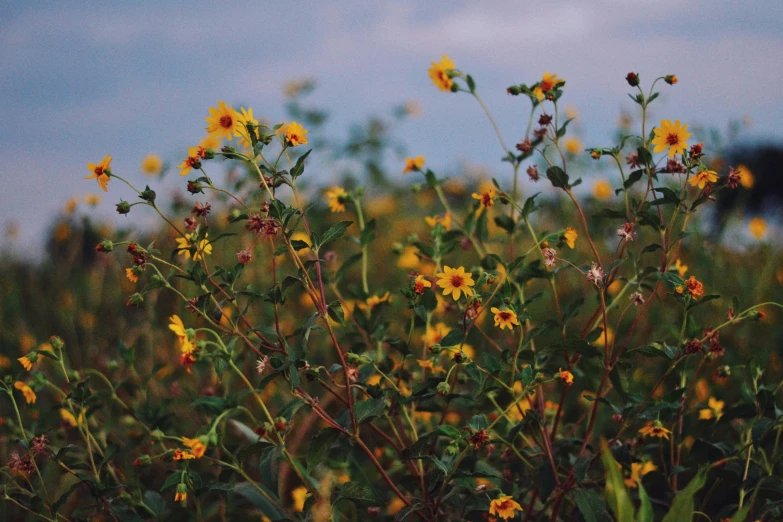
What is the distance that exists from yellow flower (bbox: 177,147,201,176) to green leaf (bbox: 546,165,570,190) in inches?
23.6

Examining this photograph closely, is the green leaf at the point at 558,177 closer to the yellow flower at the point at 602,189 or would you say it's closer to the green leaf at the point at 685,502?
the green leaf at the point at 685,502

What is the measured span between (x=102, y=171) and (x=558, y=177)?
784mm

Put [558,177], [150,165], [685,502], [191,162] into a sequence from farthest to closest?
[150,165] → [558,177] → [191,162] → [685,502]

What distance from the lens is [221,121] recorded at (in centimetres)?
121

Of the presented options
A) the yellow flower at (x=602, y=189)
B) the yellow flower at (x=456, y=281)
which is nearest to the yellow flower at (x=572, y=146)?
the yellow flower at (x=602, y=189)

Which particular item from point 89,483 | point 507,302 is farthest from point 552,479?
point 89,483

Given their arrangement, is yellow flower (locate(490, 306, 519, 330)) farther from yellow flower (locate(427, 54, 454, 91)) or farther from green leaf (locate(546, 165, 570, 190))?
yellow flower (locate(427, 54, 454, 91))

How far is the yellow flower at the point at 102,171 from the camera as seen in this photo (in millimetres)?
1240

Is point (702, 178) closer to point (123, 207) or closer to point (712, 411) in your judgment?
point (712, 411)

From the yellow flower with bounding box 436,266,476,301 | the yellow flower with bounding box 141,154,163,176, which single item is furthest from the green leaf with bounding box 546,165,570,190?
the yellow flower with bounding box 141,154,163,176

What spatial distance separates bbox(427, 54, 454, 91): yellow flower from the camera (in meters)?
1.49

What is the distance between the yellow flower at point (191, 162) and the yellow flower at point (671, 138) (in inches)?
30.0

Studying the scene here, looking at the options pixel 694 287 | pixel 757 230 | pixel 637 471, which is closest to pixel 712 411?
pixel 637 471

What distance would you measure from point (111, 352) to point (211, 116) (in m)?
2.57
